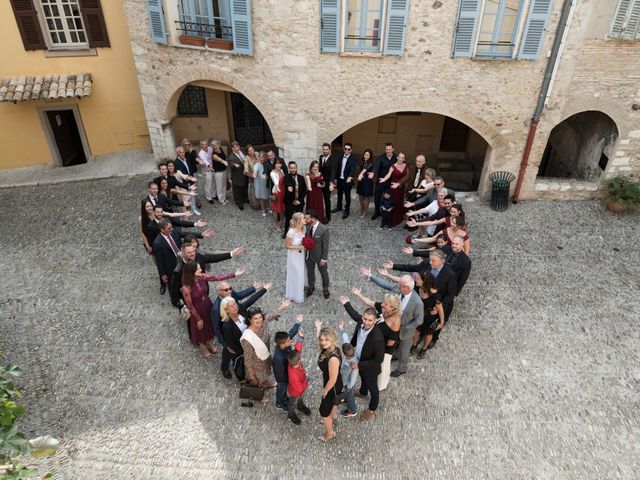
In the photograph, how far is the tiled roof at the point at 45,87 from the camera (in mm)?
12375

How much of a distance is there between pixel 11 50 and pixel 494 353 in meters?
13.3

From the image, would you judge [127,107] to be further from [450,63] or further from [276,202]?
[450,63]

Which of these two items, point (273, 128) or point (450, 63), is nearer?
point (450, 63)

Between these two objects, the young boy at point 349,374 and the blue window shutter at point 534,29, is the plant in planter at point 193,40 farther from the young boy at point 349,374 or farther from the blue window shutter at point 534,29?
the young boy at point 349,374

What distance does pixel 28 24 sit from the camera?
40.2 ft

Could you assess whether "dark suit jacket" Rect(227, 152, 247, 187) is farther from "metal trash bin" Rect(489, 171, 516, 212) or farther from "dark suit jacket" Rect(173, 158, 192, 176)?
"metal trash bin" Rect(489, 171, 516, 212)

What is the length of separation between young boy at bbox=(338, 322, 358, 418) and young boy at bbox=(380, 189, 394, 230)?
463cm

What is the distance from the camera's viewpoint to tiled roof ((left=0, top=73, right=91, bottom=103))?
1238 cm

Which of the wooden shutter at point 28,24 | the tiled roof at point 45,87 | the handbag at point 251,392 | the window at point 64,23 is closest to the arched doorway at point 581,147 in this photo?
the handbag at point 251,392

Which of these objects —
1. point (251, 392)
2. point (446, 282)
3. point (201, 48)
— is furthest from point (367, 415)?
point (201, 48)

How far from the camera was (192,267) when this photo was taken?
21.0 ft

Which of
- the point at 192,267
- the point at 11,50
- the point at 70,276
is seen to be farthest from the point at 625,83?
the point at 11,50

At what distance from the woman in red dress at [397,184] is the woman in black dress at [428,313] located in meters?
3.56

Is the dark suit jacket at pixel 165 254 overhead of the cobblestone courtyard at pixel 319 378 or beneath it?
overhead
